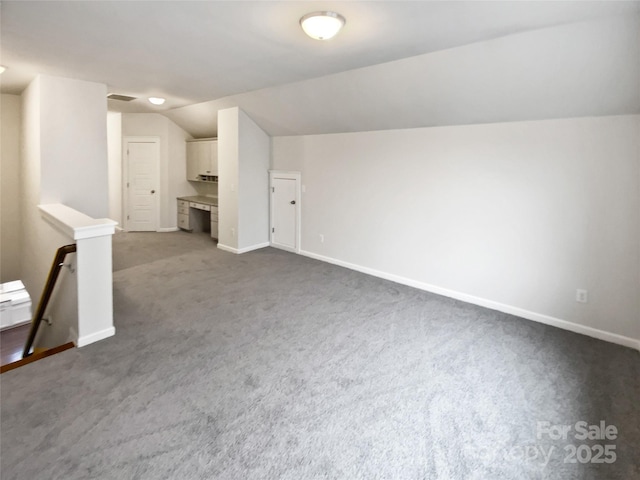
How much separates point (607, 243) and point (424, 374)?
84.4 inches

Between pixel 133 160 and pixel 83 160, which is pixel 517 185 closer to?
pixel 83 160

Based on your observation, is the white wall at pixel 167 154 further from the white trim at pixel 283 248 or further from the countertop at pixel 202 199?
the white trim at pixel 283 248

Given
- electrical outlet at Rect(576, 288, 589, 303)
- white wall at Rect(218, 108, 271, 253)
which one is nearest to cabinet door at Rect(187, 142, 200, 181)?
white wall at Rect(218, 108, 271, 253)

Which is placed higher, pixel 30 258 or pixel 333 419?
pixel 30 258

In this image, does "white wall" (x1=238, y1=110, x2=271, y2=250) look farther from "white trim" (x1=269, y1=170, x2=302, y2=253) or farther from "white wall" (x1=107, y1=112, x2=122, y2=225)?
"white wall" (x1=107, y1=112, x2=122, y2=225)

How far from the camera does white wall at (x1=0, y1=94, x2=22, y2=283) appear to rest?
5.73 meters

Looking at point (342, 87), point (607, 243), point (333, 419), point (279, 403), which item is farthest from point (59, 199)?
point (607, 243)

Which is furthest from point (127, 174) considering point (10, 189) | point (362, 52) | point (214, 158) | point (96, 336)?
point (362, 52)

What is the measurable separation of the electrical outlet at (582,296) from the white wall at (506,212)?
0.13 feet

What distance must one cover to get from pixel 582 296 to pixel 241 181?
4.89 meters

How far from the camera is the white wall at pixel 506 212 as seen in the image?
329 cm

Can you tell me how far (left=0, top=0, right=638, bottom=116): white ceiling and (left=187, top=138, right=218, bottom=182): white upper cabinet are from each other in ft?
9.85

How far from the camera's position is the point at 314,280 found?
4.98 metres

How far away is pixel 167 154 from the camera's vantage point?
7992 millimetres
